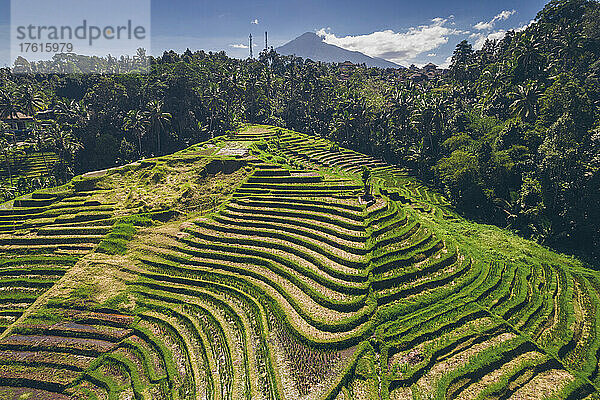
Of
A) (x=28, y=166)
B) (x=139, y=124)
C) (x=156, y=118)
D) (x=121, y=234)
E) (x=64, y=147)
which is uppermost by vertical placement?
(x=156, y=118)

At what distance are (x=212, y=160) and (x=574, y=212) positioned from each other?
43465mm

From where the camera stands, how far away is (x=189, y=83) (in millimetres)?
67188

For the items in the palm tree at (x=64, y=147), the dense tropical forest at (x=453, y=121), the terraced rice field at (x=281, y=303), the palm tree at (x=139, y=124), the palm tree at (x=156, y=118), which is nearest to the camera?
the terraced rice field at (x=281, y=303)

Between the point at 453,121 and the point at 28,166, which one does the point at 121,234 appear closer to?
the point at 28,166

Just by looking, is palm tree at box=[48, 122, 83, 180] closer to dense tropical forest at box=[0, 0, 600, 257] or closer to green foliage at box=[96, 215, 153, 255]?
dense tropical forest at box=[0, 0, 600, 257]

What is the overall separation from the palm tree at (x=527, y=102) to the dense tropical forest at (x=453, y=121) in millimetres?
160

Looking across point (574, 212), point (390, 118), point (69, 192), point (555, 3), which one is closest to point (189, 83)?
point (69, 192)

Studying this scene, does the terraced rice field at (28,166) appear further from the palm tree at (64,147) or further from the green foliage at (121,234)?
the green foliage at (121,234)

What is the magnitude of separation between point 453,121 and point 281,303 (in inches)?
2144

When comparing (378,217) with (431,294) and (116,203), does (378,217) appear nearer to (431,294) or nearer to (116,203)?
(431,294)

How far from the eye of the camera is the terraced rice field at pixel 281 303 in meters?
18.1

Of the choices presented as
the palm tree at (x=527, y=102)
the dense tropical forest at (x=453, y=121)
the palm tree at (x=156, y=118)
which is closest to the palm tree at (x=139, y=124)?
the dense tropical forest at (x=453, y=121)

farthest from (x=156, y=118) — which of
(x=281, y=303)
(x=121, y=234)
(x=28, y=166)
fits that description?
(x=281, y=303)

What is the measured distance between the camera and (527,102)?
143ft
